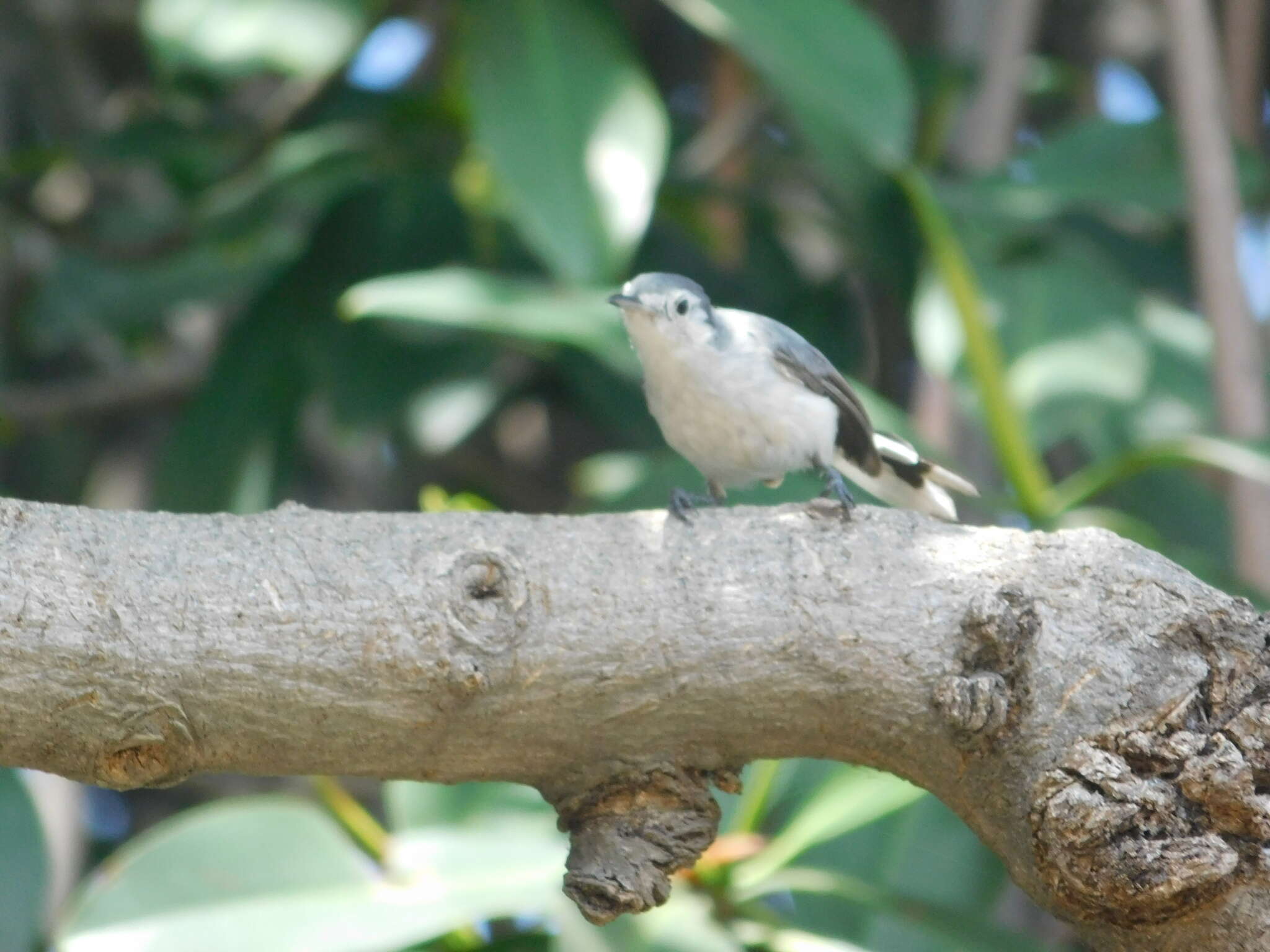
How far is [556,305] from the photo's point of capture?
2.59 meters

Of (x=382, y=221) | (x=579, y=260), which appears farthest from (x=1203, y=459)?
(x=382, y=221)

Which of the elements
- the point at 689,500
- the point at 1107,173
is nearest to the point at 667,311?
the point at 689,500

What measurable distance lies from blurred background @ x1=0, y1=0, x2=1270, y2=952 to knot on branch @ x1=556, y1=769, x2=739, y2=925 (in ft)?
2.00

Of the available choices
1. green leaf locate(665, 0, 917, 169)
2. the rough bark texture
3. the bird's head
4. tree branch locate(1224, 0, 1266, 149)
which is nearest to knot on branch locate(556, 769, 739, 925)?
the rough bark texture

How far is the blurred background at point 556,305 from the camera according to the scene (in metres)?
2.23

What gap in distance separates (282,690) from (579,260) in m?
1.25

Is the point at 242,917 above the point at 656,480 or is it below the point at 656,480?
below

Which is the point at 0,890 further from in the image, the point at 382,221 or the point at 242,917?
the point at 382,221

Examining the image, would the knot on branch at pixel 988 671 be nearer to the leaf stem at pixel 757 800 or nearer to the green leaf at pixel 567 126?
the leaf stem at pixel 757 800

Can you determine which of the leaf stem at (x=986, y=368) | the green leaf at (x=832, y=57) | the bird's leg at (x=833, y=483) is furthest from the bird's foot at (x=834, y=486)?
the green leaf at (x=832, y=57)

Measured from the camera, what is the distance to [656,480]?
256cm

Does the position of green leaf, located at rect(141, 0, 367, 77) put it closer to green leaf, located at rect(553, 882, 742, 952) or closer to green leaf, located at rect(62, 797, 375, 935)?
green leaf, located at rect(62, 797, 375, 935)

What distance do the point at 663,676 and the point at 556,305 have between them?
1.24m

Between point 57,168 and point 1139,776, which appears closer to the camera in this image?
point 1139,776
